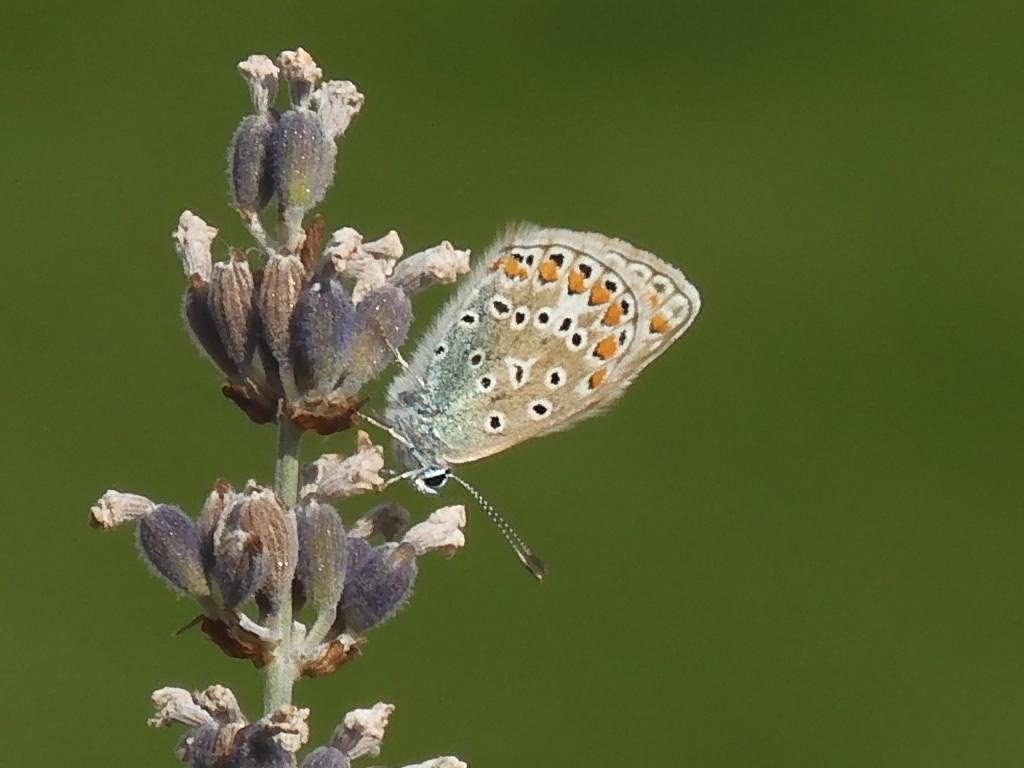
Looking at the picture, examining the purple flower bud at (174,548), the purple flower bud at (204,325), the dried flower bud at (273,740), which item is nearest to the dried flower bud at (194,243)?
the purple flower bud at (204,325)

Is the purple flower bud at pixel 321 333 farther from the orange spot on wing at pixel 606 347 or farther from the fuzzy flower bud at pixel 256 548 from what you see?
the orange spot on wing at pixel 606 347

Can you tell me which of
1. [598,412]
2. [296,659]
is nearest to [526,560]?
[598,412]

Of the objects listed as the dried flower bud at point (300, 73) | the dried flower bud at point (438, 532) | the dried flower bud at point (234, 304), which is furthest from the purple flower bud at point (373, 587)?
the dried flower bud at point (300, 73)

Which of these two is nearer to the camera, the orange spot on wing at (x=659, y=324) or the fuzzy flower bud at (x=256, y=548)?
the fuzzy flower bud at (x=256, y=548)

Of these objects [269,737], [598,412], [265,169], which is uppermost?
[265,169]

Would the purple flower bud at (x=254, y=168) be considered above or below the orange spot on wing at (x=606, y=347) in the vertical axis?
above

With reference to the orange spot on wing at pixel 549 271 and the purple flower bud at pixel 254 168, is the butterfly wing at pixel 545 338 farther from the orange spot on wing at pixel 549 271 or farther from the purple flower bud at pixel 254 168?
the purple flower bud at pixel 254 168

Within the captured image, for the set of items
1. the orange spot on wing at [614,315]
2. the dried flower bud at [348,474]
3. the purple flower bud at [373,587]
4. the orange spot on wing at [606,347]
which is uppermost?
the orange spot on wing at [614,315]

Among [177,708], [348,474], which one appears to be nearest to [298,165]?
[348,474]

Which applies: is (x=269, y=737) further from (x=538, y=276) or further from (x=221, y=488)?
(x=538, y=276)
